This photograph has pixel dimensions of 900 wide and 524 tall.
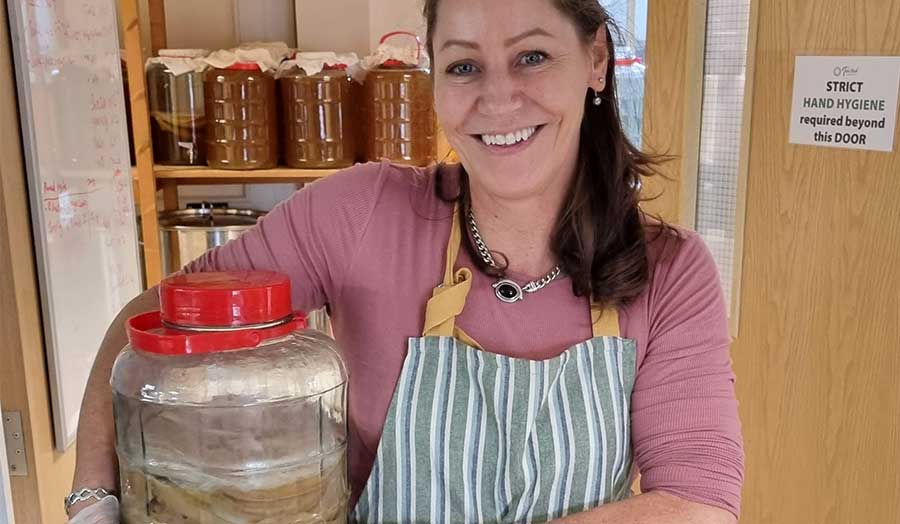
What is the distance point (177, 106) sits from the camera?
2.18m

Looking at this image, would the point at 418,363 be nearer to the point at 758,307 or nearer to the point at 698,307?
the point at 698,307

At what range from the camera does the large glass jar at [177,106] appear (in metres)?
2.15

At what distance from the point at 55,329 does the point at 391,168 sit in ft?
2.64

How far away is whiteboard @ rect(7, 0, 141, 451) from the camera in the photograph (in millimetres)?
1474

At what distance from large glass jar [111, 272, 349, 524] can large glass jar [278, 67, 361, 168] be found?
1487 mm

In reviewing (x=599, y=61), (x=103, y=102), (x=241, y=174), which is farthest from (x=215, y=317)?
(x=241, y=174)

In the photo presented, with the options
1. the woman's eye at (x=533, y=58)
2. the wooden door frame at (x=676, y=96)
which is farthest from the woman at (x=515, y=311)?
the wooden door frame at (x=676, y=96)

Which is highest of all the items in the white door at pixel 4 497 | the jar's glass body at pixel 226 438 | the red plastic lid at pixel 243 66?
the red plastic lid at pixel 243 66

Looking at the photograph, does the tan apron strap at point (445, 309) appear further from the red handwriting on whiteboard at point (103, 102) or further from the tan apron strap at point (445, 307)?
the red handwriting on whiteboard at point (103, 102)

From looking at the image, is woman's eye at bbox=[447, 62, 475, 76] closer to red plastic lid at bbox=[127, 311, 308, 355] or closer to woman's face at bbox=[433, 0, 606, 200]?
woman's face at bbox=[433, 0, 606, 200]

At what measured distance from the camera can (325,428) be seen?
792 millimetres

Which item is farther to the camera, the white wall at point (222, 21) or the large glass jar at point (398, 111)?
the white wall at point (222, 21)

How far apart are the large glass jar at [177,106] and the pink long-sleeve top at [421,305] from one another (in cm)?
126

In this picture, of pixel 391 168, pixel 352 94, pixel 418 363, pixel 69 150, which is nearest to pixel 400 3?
pixel 352 94
